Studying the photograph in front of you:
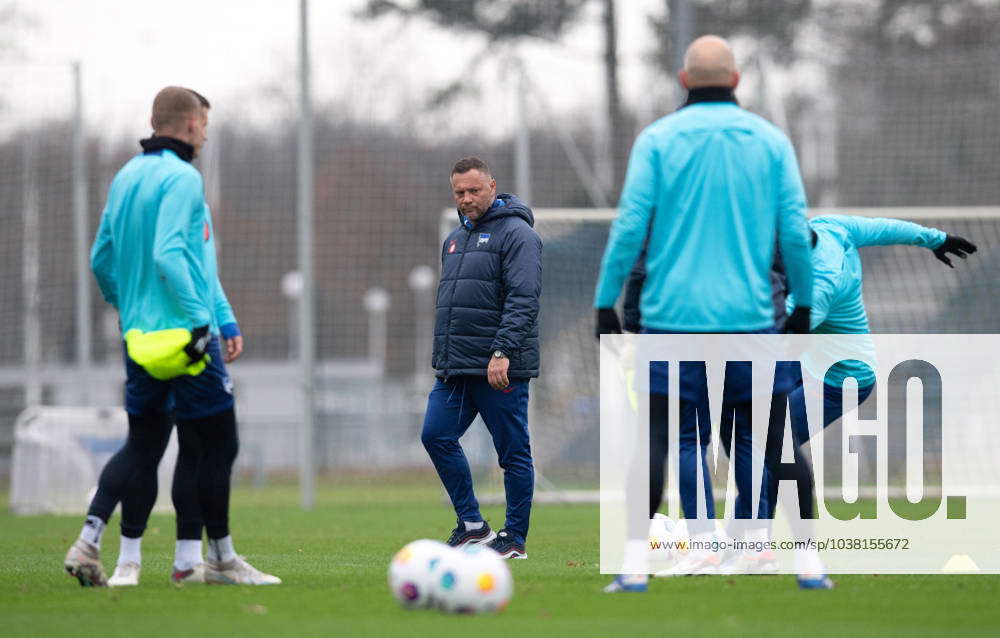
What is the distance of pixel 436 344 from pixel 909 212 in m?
7.23

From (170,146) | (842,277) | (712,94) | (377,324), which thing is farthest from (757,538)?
(377,324)

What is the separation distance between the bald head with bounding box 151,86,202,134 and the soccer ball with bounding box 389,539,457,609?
7.44 ft

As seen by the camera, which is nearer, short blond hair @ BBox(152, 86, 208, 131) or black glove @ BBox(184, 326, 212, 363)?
black glove @ BBox(184, 326, 212, 363)

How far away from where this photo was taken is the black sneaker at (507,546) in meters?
8.05

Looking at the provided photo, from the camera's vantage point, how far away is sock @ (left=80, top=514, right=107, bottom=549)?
20.9ft

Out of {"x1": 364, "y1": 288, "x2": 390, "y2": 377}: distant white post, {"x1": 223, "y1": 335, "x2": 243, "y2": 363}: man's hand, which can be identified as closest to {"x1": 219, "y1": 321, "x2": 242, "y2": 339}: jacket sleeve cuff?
{"x1": 223, "y1": 335, "x2": 243, "y2": 363}: man's hand

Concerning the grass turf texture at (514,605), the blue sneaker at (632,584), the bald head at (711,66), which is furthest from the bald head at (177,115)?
the blue sneaker at (632,584)

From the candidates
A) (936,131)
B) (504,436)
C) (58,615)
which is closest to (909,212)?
(936,131)

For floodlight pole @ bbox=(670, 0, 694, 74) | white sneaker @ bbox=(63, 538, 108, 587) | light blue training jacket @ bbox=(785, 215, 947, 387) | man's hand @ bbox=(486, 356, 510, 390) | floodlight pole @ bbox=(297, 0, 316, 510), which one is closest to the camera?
white sneaker @ bbox=(63, 538, 108, 587)

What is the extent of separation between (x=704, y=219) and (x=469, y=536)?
120 inches

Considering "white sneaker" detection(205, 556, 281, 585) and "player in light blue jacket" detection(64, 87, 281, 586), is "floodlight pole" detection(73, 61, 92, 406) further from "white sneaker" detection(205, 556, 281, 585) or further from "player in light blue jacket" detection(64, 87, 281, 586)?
"white sneaker" detection(205, 556, 281, 585)

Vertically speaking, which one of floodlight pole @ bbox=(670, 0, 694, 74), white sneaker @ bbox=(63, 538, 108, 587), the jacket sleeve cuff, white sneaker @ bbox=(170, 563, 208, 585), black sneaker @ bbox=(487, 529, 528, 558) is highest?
floodlight pole @ bbox=(670, 0, 694, 74)

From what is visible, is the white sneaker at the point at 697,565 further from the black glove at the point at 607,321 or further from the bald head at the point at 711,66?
the bald head at the point at 711,66

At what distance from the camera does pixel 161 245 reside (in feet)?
20.1
